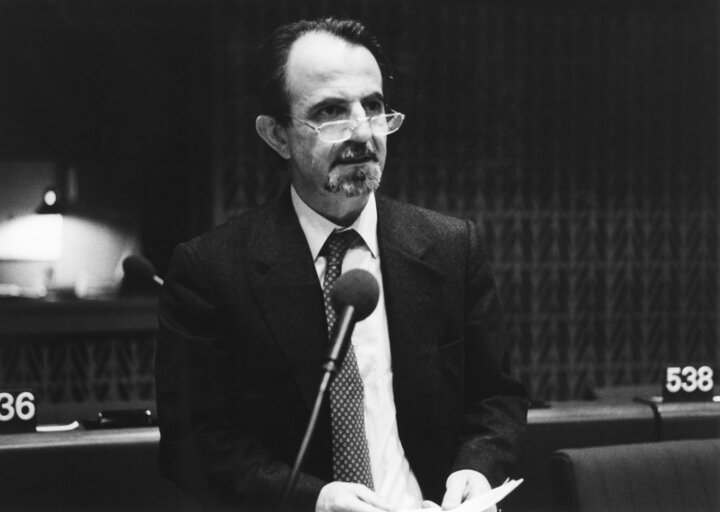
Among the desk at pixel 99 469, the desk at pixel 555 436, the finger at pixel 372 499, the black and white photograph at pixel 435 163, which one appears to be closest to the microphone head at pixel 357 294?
the finger at pixel 372 499

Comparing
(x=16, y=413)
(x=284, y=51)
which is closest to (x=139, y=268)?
(x=16, y=413)

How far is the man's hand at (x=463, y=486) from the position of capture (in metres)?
1.54

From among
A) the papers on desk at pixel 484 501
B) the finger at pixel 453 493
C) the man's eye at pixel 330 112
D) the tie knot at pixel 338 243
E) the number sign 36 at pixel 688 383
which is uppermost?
the man's eye at pixel 330 112

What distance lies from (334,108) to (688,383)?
162cm

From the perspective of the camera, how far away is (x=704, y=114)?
18.8 ft

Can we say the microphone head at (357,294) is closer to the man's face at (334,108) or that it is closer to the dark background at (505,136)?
the man's face at (334,108)

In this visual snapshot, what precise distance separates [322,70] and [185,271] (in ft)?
1.39

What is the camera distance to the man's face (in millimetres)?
1604

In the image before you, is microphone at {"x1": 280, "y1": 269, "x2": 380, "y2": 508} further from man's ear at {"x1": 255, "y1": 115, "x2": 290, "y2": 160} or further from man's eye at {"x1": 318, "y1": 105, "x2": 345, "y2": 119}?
man's ear at {"x1": 255, "y1": 115, "x2": 290, "y2": 160}

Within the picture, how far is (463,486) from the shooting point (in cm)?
158

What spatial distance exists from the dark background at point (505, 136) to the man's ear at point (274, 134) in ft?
11.3

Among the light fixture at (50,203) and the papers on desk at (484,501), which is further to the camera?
the light fixture at (50,203)

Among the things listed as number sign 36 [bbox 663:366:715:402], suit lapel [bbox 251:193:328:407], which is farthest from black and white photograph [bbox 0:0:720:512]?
suit lapel [bbox 251:193:328:407]

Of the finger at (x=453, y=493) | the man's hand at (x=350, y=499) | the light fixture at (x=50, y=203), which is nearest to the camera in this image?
the man's hand at (x=350, y=499)
